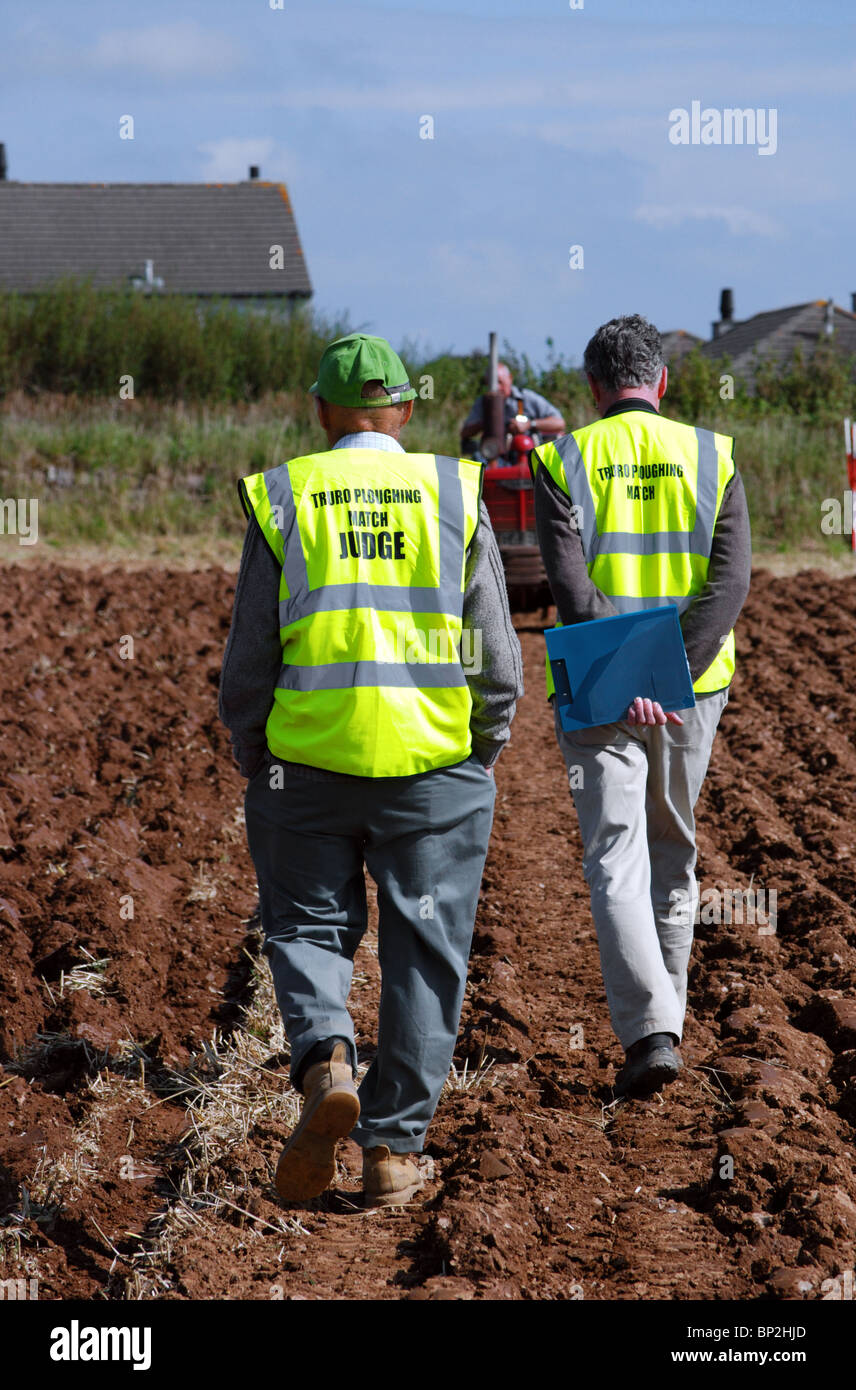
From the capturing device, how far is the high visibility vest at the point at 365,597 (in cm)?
303

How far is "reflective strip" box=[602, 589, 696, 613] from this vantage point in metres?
3.86

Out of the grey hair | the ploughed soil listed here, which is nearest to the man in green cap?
the ploughed soil

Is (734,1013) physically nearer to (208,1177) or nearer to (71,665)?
(208,1177)

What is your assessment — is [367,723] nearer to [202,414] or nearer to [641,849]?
[641,849]

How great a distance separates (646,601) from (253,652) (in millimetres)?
1282

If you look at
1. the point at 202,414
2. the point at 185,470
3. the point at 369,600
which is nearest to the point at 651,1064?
the point at 369,600

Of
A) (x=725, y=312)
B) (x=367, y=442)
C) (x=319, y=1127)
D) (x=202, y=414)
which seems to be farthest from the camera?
(x=725, y=312)

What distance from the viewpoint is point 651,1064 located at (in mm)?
3662

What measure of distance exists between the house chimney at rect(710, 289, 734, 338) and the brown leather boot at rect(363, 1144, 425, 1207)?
53592 millimetres

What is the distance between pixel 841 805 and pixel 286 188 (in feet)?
114

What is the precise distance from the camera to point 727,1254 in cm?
300

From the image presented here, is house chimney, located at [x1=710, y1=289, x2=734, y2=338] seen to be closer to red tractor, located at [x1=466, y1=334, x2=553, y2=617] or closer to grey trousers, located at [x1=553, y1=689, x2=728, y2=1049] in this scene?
red tractor, located at [x1=466, y1=334, x2=553, y2=617]

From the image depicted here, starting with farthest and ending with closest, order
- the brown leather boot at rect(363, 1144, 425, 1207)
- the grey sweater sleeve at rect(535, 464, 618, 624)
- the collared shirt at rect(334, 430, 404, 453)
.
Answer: the grey sweater sleeve at rect(535, 464, 618, 624), the brown leather boot at rect(363, 1144, 425, 1207), the collared shirt at rect(334, 430, 404, 453)

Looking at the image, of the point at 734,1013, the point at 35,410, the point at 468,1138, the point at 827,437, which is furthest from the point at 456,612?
the point at 35,410
